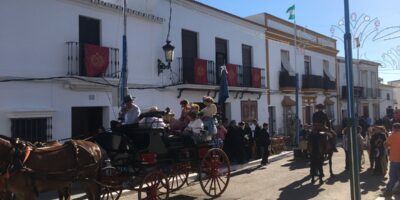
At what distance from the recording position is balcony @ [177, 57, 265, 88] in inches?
632

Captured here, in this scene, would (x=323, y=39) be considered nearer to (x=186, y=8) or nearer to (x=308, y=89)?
(x=308, y=89)

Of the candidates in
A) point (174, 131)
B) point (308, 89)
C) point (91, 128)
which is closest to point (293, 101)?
point (308, 89)

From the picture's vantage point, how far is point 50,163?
252 inches

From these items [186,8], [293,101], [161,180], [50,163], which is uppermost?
[186,8]

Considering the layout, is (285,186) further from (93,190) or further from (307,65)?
(307,65)

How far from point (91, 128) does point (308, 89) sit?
582 inches

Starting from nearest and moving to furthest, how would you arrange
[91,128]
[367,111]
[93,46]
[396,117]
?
[93,46] → [91,128] → [396,117] → [367,111]

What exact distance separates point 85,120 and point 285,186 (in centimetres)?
625

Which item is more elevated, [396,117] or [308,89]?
[308,89]

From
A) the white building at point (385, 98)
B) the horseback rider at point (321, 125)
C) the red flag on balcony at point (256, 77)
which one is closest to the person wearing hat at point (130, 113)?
the horseback rider at point (321, 125)

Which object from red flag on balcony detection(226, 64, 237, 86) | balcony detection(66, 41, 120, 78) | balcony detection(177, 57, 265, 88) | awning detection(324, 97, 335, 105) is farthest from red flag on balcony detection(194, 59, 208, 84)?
awning detection(324, 97, 335, 105)

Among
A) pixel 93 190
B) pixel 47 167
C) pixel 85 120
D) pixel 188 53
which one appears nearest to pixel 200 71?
pixel 188 53

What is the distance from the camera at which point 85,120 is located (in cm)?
1307

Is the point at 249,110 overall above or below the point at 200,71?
below
